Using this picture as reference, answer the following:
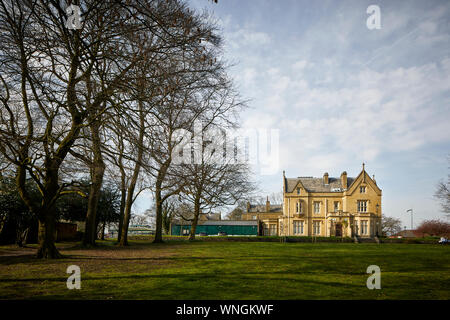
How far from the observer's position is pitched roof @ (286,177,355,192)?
58750 millimetres

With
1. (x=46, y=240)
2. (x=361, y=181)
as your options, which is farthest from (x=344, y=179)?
(x=46, y=240)

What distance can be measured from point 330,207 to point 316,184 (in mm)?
5094

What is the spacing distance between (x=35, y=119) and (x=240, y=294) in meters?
12.3

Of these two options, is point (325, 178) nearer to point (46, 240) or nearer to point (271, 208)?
point (271, 208)

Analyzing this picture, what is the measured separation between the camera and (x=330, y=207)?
57.7 metres

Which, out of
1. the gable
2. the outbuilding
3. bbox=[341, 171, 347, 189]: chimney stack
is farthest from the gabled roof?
the gable

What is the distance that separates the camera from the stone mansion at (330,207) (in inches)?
2007

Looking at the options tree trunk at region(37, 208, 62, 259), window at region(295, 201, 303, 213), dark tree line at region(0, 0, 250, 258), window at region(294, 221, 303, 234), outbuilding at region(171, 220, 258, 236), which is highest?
dark tree line at region(0, 0, 250, 258)

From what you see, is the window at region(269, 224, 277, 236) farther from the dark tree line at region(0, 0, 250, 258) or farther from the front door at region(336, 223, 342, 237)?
the dark tree line at region(0, 0, 250, 258)

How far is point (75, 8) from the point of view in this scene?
636cm
